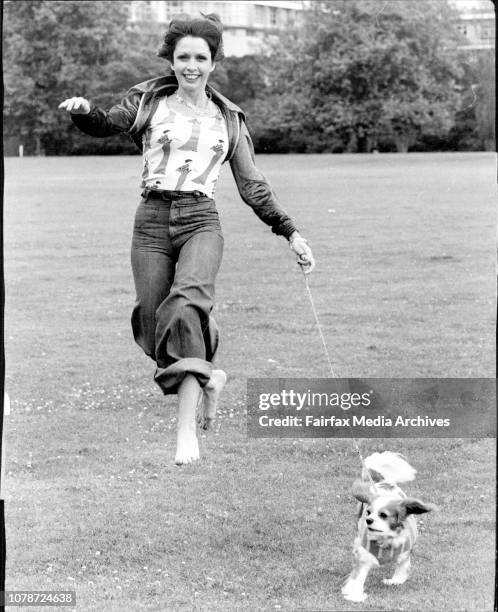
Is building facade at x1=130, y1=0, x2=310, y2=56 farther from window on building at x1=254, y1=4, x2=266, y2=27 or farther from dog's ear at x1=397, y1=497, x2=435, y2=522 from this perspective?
dog's ear at x1=397, y1=497, x2=435, y2=522

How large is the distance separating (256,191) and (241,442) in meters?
2.98

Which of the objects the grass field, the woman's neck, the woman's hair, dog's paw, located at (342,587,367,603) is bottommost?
dog's paw, located at (342,587,367,603)

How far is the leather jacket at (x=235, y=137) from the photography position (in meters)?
6.29

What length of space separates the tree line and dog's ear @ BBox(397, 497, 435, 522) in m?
2.99

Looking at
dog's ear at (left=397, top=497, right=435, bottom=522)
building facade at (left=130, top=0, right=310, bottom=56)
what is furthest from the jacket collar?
dog's ear at (left=397, top=497, right=435, bottom=522)

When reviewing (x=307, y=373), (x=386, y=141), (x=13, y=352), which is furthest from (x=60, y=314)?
(x=386, y=141)

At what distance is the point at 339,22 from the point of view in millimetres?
8797

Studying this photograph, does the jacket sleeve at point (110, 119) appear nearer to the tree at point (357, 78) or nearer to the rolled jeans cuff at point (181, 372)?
the rolled jeans cuff at point (181, 372)

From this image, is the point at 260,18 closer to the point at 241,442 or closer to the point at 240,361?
the point at 241,442

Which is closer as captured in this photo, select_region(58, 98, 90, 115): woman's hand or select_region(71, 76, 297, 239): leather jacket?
select_region(58, 98, 90, 115): woman's hand

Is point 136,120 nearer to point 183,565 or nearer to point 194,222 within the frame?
point 194,222

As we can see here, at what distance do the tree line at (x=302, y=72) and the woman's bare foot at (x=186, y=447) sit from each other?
3.06 meters

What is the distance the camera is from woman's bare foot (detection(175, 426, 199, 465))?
19.7 ft

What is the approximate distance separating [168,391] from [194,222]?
0.90 meters
